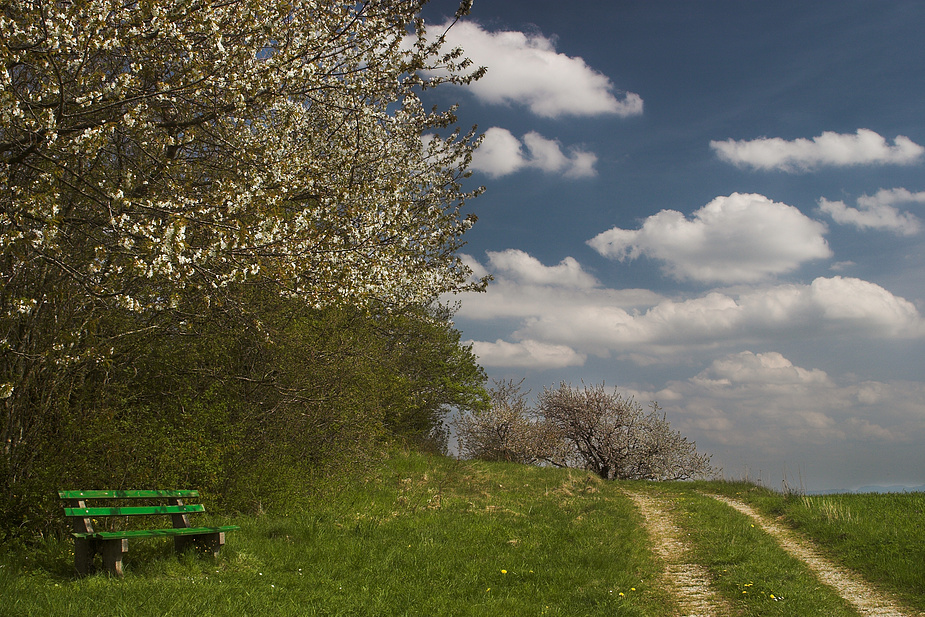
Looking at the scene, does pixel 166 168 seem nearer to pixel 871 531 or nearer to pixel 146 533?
pixel 146 533

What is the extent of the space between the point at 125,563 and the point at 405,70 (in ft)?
23.8

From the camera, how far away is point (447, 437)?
27.4m

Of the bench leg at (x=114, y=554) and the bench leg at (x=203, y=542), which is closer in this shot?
the bench leg at (x=114, y=554)

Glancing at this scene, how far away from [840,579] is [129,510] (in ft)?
29.2

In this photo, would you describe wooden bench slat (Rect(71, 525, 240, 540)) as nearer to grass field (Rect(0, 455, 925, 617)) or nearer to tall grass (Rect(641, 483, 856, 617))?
grass field (Rect(0, 455, 925, 617))

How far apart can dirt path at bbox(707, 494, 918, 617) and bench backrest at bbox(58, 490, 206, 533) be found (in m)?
7.88

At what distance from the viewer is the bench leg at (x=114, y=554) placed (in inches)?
232

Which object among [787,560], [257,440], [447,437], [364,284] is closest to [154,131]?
[364,284]

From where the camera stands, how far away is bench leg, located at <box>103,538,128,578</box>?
5902 millimetres

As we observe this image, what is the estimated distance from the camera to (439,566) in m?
7.70

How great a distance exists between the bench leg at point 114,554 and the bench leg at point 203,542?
968 millimetres

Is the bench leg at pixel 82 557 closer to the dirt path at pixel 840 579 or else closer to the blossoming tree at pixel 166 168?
the blossoming tree at pixel 166 168

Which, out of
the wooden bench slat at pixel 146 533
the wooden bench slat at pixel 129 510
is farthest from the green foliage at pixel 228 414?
the wooden bench slat at pixel 146 533

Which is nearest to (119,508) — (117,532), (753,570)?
(117,532)
